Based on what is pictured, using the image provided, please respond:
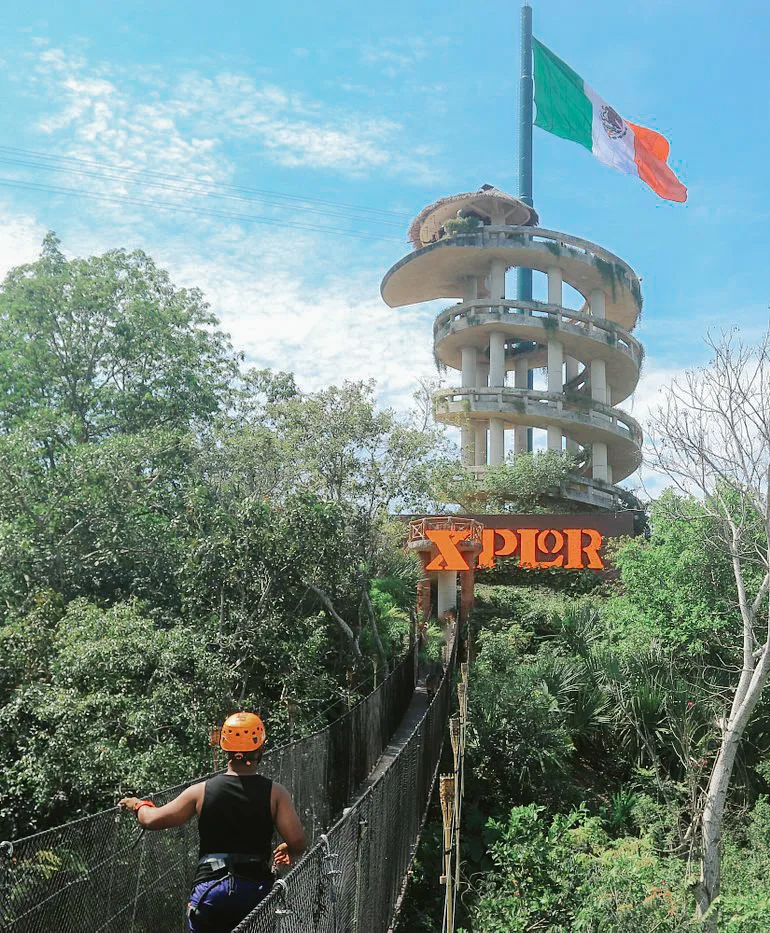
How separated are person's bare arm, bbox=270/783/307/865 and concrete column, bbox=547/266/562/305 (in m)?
41.7

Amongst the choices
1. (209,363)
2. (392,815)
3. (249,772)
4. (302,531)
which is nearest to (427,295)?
(209,363)

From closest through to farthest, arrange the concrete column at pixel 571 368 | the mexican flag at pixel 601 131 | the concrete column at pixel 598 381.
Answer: the mexican flag at pixel 601 131
the concrete column at pixel 598 381
the concrete column at pixel 571 368

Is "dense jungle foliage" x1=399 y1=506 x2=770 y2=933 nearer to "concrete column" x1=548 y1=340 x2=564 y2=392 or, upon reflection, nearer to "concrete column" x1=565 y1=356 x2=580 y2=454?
"concrete column" x1=548 y1=340 x2=564 y2=392

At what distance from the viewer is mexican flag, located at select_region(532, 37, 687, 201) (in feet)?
134

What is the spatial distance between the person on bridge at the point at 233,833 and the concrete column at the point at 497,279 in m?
41.6

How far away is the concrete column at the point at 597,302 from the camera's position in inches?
1829

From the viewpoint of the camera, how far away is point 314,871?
4.63 m

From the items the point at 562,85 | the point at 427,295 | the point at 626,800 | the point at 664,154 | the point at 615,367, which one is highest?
the point at 562,85

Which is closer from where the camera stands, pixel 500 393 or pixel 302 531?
pixel 302 531

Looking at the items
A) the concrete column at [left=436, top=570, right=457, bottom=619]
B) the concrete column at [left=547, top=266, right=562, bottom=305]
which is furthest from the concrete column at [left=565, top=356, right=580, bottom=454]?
the concrete column at [left=436, top=570, right=457, bottom=619]

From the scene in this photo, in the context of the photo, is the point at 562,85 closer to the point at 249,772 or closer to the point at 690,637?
the point at 690,637

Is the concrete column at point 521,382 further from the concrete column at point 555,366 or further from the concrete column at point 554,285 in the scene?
the concrete column at point 554,285

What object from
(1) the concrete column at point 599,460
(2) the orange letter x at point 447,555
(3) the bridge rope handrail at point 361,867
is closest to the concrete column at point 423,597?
(2) the orange letter x at point 447,555

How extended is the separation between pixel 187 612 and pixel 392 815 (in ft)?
28.7
